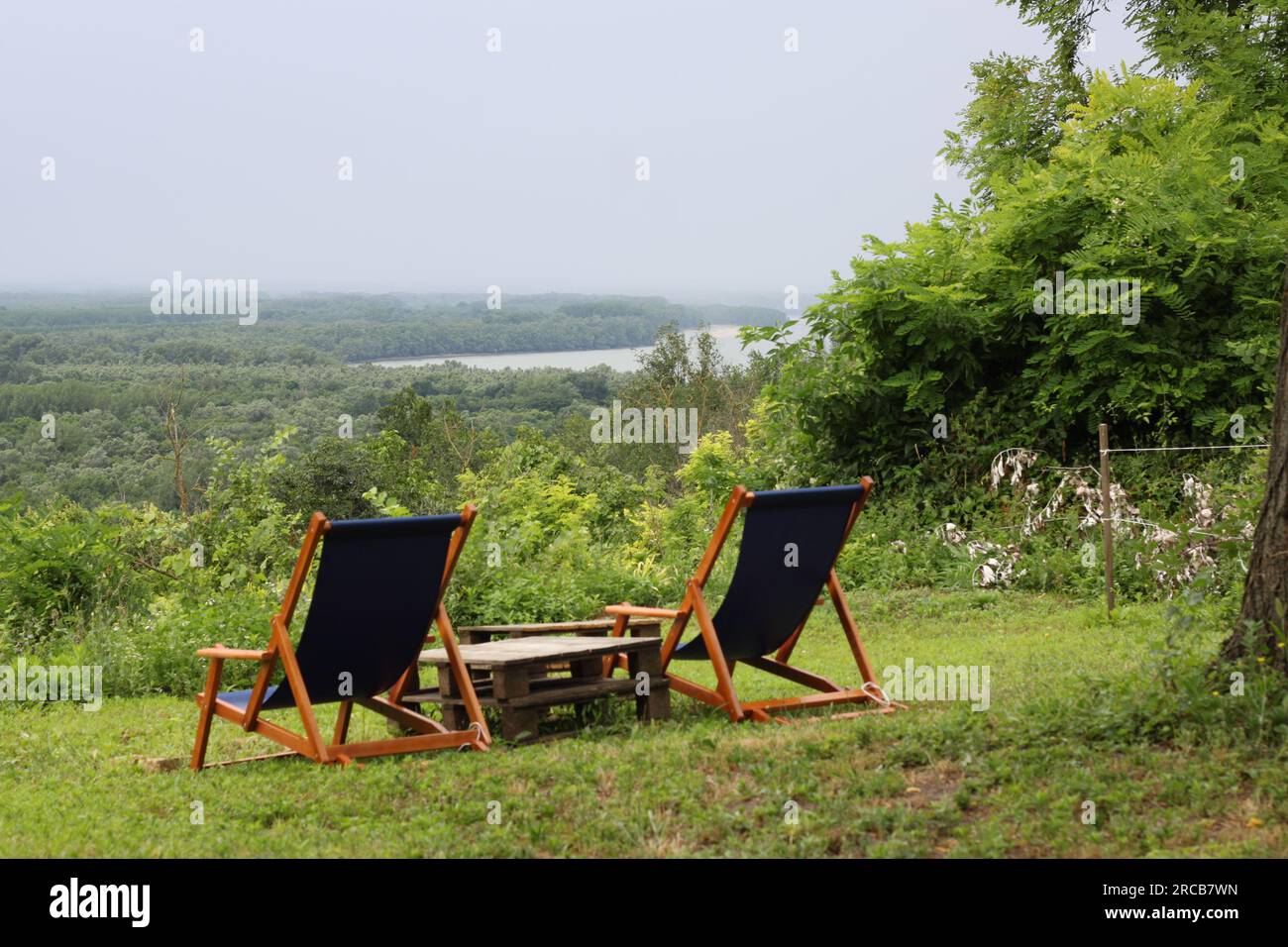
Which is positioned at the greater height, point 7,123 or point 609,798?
point 7,123

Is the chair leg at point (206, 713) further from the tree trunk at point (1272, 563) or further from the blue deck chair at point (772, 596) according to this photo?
the tree trunk at point (1272, 563)

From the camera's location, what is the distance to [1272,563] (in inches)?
186

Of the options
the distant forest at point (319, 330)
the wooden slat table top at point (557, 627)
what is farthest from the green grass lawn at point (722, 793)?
the distant forest at point (319, 330)

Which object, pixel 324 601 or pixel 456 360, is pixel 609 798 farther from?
pixel 456 360

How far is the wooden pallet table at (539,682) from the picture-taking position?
5770mm

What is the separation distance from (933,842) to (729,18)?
8108 centimetres

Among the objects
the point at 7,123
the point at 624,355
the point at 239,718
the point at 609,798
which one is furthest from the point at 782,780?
the point at 7,123

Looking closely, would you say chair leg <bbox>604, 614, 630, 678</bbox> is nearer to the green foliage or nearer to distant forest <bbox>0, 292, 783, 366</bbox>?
the green foliage

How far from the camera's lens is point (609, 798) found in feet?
14.5

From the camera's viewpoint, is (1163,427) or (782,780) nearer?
(782,780)

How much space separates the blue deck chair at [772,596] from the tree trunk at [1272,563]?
5.85ft

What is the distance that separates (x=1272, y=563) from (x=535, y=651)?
3.13 metres

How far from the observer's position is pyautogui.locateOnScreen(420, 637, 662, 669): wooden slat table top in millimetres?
5777

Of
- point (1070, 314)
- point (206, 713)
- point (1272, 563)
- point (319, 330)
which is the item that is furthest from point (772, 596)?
point (319, 330)
